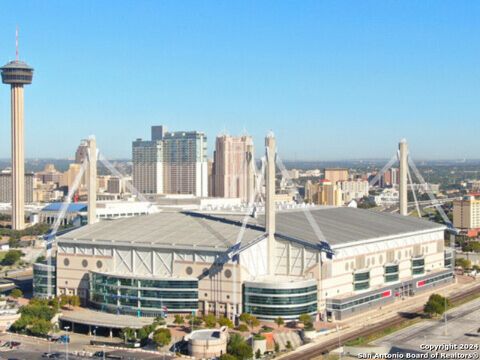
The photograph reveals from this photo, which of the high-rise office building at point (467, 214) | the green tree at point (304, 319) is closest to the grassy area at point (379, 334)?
the green tree at point (304, 319)

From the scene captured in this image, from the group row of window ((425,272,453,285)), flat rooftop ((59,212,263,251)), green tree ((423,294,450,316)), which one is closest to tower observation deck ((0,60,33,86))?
flat rooftop ((59,212,263,251))

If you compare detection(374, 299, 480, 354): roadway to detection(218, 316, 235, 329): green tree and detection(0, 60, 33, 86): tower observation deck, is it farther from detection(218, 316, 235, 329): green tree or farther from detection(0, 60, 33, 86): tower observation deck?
detection(0, 60, 33, 86): tower observation deck

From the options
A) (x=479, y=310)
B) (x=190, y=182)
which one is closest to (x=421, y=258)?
(x=479, y=310)

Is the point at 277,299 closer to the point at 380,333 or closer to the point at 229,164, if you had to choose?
the point at 380,333

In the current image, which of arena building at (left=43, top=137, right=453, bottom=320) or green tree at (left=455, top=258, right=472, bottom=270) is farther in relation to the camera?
green tree at (left=455, top=258, right=472, bottom=270)

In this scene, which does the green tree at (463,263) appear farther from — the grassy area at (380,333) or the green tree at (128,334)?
the green tree at (128,334)

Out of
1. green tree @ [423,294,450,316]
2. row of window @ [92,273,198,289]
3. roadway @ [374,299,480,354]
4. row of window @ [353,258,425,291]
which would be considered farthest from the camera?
row of window @ [353,258,425,291]

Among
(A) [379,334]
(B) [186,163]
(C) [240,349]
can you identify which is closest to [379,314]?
(A) [379,334]
